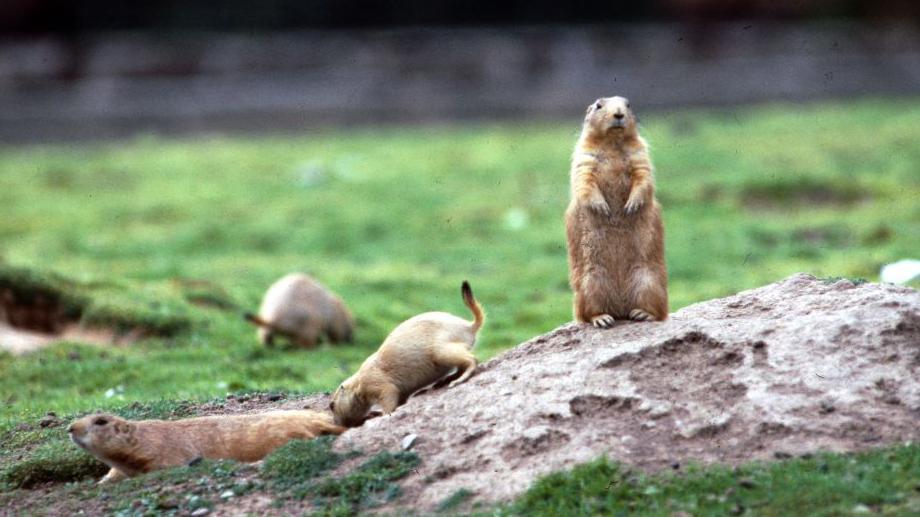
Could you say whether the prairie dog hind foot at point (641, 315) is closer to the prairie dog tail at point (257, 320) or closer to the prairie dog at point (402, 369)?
the prairie dog at point (402, 369)

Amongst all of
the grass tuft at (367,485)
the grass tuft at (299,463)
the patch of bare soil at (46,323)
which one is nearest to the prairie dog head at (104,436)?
the grass tuft at (299,463)

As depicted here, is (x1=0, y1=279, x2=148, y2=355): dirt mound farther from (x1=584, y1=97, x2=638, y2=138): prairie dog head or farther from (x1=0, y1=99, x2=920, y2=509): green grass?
(x1=584, y1=97, x2=638, y2=138): prairie dog head

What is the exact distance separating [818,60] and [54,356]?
71.7 ft

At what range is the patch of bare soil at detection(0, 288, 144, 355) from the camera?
12086mm

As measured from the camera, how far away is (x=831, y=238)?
15258 millimetres

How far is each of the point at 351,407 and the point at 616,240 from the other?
1.84 m

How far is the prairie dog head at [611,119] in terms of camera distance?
7.65 m

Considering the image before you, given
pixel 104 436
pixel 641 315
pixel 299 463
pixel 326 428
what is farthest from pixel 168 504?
pixel 641 315

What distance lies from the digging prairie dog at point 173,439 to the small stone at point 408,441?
0.79m

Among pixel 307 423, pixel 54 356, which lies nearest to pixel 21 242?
pixel 54 356

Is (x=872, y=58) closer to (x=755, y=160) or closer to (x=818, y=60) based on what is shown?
(x=818, y=60)

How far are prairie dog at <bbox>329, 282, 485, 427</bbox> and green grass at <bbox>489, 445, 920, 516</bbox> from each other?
1.73 metres

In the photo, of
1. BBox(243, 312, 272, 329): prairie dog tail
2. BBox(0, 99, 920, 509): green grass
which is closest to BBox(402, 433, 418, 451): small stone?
BBox(0, 99, 920, 509): green grass

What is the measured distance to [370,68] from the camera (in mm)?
29500
